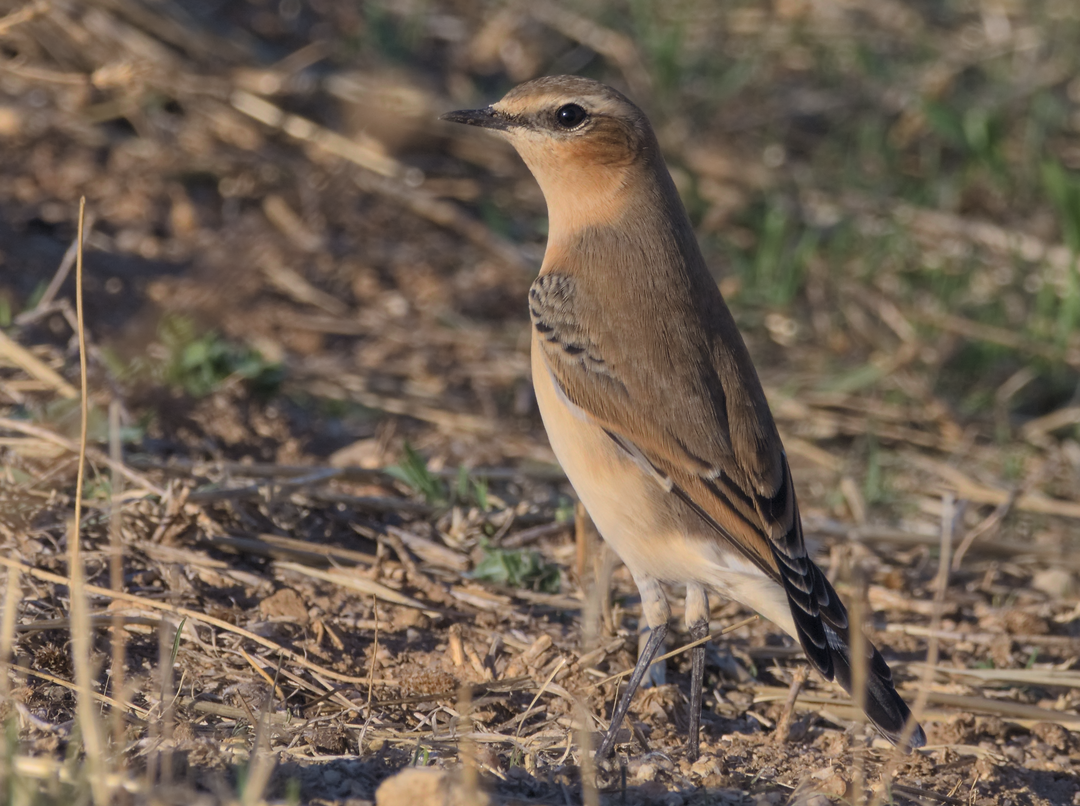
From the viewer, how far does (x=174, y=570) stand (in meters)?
5.23

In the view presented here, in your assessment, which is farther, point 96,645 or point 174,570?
point 174,570

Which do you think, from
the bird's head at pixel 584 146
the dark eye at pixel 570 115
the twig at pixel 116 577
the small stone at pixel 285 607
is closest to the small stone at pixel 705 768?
the small stone at pixel 285 607

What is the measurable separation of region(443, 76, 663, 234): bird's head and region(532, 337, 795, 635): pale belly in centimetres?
99

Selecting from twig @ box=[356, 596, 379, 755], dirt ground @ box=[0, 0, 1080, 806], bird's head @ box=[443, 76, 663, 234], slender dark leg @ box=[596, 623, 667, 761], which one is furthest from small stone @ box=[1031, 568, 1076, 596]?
twig @ box=[356, 596, 379, 755]

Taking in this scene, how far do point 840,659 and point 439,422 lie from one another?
10.9ft

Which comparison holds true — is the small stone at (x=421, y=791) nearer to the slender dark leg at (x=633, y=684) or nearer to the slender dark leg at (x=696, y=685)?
the slender dark leg at (x=633, y=684)

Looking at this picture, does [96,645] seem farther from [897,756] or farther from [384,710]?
[897,756]

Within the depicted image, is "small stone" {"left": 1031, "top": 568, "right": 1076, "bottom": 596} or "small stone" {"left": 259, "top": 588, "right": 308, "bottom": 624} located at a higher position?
"small stone" {"left": 1031, "top": 568, "right": 1076, "bottom": 596}

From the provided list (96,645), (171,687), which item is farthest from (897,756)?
(96,645)

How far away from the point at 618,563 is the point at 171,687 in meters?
2.26

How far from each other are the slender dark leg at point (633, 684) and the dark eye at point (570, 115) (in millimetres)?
2156

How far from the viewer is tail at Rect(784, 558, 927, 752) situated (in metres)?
4.58

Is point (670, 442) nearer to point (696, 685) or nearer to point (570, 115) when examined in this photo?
point (696, 685)

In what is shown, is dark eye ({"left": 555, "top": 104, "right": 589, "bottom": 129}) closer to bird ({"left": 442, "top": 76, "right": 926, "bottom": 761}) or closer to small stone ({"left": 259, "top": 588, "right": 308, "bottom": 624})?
bird ({"left": 442, "top": 76, "right": 926, "bottom": 761})
